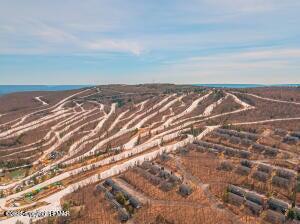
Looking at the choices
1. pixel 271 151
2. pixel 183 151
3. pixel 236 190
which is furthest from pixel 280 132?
pixel 236 190

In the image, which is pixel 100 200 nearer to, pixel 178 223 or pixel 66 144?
pixel 178 223

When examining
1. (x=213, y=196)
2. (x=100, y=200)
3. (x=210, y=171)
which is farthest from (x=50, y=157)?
(x=213, y=196)

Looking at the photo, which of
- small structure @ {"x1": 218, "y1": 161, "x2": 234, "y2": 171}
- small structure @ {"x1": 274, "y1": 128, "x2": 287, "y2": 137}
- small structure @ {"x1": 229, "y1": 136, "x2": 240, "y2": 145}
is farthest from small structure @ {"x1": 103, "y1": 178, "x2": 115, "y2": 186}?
small structure @ {"x1": 274, "y1": 128, "x2": 287, "y2": 137}

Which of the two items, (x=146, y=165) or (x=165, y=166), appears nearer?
(x=165, y=166)

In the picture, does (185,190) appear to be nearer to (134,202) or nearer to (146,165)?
(134,202)

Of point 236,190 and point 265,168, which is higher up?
point 265,168

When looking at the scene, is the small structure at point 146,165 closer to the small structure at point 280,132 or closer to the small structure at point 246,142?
the small structure at point 246,142

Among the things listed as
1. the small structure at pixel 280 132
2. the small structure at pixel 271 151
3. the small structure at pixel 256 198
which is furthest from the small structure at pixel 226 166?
the small structure at pixel 280 132
